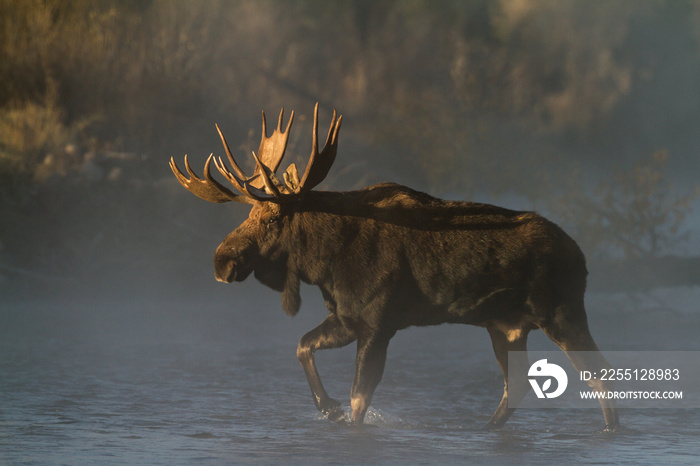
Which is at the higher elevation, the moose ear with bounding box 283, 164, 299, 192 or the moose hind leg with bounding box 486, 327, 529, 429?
the moose ear with bounding box 283, 164, 299, 192

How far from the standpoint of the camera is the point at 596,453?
632 cm

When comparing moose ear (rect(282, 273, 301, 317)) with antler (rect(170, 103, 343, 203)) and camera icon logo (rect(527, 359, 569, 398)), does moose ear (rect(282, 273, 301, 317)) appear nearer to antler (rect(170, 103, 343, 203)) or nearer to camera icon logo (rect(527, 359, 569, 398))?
antler (rect(170, 103, 343, 203))

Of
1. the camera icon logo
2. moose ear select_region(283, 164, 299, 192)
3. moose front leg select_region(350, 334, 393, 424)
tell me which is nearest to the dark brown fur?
moose front leg select_region(350, 334, 393, 424)

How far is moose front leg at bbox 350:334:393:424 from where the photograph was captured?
6.79 metres

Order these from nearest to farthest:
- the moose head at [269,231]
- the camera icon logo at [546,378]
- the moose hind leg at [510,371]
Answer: the moose head at [269,231] → the moose hind leg at [510,371] → the camera icon logo at [546,378]

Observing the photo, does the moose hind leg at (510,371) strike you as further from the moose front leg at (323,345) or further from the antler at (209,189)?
the antler at (209,189)

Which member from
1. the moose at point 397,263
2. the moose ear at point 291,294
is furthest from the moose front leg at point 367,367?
the moose ear at point 291,294

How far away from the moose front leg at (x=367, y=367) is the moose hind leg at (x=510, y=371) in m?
0.87

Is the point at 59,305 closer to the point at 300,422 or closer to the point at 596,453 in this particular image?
the point at 300,422

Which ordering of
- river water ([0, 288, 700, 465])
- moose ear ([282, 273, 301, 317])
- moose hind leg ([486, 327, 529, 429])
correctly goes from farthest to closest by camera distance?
moose hind leg ([486, 327, 529, 429]), moose ear ([282, 273, 301, 317]), river water ([0, 288, 700, 465])

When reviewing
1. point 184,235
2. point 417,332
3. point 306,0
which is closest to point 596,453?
point 417,332

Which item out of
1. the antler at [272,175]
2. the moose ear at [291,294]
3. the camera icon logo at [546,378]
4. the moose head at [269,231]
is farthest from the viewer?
the camera icon logo at [546,378]

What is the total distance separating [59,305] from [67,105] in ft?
17.1

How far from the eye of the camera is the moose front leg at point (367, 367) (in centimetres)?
679
